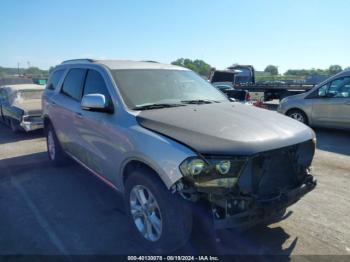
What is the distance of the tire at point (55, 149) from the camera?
5904 millimetres

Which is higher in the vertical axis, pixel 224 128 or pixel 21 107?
pixel 224 128

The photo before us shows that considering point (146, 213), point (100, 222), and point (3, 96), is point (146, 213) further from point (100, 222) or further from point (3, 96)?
point (3, 96)

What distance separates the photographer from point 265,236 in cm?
347

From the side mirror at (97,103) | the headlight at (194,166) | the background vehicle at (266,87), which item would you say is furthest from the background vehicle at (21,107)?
the background vehicle at (266,87)

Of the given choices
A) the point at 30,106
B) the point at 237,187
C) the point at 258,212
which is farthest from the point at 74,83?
the point at 30,106

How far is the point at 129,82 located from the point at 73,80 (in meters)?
1.66

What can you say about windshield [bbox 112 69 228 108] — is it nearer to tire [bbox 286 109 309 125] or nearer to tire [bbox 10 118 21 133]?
tire [bbox 286 109 309 125]

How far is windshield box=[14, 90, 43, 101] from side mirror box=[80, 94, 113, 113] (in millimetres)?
7530

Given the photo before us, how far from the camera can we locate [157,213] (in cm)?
304

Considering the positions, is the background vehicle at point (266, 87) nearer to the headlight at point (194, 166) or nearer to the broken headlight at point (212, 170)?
the broken headlight at point (212, 170)

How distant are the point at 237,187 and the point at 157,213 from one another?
860 mm

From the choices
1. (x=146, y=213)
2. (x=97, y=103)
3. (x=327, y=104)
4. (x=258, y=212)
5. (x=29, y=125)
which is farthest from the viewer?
(x=327, y=104)

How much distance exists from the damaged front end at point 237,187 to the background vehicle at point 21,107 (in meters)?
7.45

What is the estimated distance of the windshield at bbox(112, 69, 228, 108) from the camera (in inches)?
146
